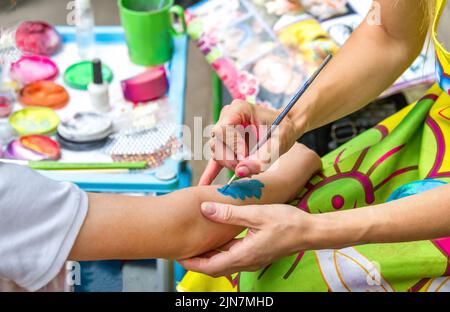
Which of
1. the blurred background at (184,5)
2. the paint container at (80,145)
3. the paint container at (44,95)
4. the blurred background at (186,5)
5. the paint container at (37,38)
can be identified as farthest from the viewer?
the blurred background at (184,5)

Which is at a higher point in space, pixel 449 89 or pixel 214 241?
pixel 449 89

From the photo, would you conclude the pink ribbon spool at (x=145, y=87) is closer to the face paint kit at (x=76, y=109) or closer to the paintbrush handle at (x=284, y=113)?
the face paint kit at (x=76, y=109)

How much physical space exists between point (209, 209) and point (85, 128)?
0.58 m

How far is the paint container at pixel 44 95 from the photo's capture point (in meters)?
1.53

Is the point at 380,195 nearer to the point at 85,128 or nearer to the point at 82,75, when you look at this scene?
the point at 85,128

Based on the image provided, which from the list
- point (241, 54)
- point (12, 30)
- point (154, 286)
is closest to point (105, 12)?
point (12, 30)

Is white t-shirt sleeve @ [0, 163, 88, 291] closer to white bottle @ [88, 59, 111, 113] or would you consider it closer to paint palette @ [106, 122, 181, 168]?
paint palette @ [106, 122, 181, 168]

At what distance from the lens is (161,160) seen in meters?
1.37

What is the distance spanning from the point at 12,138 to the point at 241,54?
2.02 ft

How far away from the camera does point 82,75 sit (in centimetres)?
161

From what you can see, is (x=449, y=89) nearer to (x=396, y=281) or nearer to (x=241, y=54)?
(x=396, y=281)

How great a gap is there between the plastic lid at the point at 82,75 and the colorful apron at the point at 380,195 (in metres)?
0.69

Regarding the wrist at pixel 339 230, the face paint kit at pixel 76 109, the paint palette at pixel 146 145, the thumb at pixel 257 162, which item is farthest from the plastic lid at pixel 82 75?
the wrist at pixel 339 230
